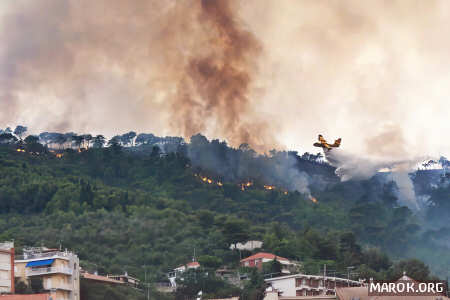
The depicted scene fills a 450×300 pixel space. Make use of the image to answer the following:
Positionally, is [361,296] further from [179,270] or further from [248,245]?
[248,245]

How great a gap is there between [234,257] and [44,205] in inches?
1293

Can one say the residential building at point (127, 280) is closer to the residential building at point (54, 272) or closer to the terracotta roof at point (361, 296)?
the residential building at point (54, 272)

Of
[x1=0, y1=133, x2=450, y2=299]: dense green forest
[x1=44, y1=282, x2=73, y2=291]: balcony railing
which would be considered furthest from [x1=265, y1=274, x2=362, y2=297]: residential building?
[x1=44, y1=282, x2=73, y2=291]: balcony railing

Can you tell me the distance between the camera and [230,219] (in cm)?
10931

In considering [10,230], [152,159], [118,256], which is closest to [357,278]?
[118,256]

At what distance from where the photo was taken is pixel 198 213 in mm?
115000

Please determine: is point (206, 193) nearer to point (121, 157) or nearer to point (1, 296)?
point (121, 157)

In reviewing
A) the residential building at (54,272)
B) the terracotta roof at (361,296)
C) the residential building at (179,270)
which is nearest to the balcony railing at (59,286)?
the residential building at (54,272)

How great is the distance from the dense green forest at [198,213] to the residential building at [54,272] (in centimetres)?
406

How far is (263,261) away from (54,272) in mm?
36038

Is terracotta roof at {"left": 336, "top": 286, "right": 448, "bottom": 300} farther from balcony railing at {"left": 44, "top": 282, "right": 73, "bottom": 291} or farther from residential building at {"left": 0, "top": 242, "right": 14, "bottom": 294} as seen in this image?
residential building at {"left": 0, "top": 242, "right": 14, "bottom": 294}

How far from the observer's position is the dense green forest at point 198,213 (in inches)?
3585

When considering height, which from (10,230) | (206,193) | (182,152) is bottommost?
(10,230)

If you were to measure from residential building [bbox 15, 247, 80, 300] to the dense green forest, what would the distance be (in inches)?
160
